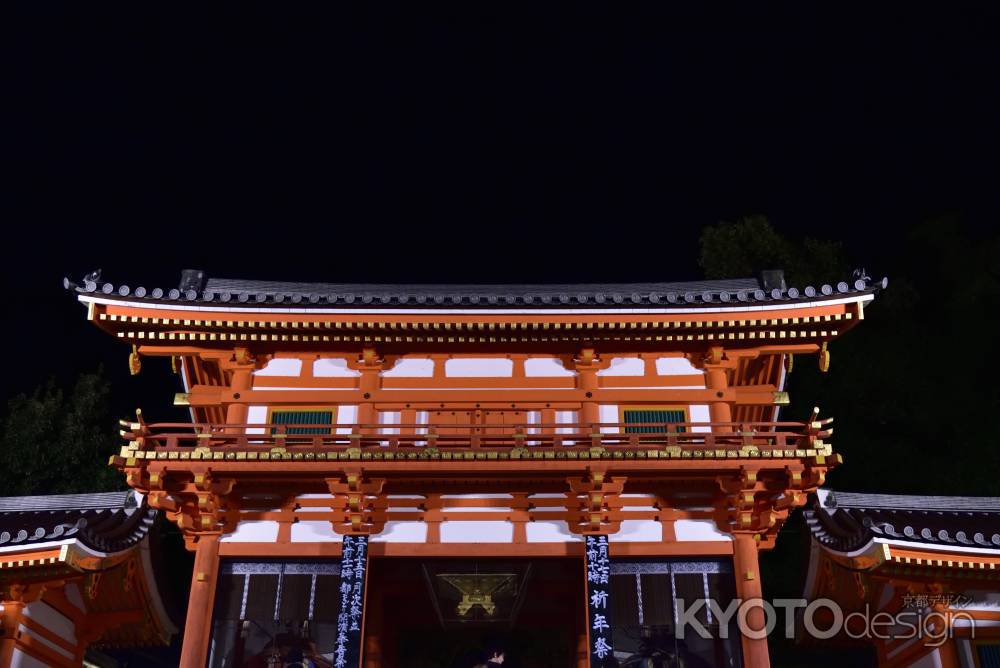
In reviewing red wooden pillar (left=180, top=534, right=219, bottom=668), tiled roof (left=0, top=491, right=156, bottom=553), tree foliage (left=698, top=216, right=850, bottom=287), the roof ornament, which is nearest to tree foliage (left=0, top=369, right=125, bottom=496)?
tiled roof (left=0, top=491, right=156, bottom=553)

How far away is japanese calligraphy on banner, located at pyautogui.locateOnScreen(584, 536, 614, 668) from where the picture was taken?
1284 centimetres

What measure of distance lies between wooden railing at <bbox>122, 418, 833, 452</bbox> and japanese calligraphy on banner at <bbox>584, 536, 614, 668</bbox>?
1.70 m

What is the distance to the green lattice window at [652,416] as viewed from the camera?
15.2 metres

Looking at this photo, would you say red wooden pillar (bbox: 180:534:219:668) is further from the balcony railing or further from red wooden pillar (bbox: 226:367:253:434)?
red wooden pillar (bbox: 226:367:253:434)

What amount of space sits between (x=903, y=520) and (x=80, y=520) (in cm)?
1321

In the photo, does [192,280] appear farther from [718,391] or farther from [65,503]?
[718,391]

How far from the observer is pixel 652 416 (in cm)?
1528

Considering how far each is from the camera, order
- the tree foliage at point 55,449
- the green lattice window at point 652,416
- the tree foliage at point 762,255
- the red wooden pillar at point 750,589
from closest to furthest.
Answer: the red wooden pillar at point 750,589
the green lattice window at point 652,416
the tree foliage at point 55,449
the tree foliage at point 762,255

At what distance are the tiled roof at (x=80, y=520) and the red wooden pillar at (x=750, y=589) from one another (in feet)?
33.5

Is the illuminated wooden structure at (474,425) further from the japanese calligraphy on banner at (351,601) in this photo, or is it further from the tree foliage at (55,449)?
the tree foliage at (55,449)

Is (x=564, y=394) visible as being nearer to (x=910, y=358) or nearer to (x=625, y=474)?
(x=625, y=474)

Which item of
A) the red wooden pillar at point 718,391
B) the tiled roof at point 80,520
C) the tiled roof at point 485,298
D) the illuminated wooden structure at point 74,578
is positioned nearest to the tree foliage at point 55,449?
the illuminated wooden structure at point 74,578
